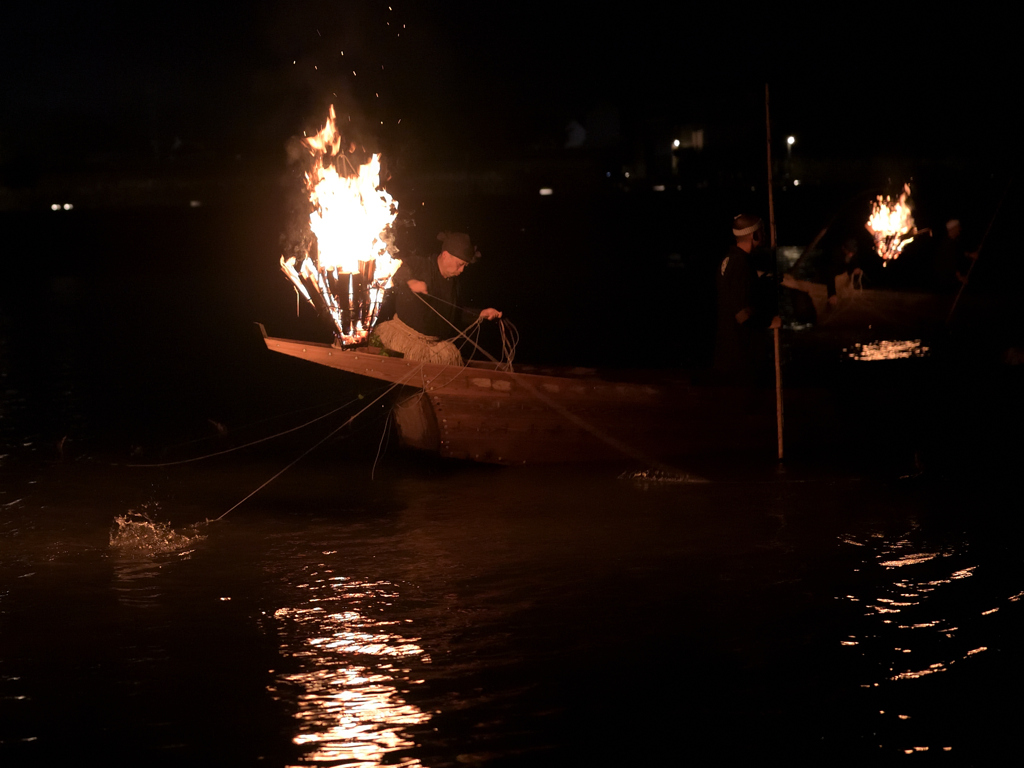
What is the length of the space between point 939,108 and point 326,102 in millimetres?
38207

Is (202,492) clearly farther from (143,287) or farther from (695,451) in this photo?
(143,287)

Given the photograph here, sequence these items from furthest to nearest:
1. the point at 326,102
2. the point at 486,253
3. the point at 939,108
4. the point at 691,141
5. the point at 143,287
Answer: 1. the point at 691,141
2. the point at 486,253
3. the point at 939,108
4. the point at 143,287
5. the point at 326,102

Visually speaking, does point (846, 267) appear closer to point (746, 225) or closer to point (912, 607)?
point (746, 225)

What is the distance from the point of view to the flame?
838 inches

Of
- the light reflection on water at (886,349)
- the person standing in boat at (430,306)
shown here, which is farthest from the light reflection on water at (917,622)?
the light reflection on water at (886,349)

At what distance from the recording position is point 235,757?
4.33 metres

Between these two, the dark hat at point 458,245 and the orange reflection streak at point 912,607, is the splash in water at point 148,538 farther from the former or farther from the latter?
the orange reflection streak at point 912,607

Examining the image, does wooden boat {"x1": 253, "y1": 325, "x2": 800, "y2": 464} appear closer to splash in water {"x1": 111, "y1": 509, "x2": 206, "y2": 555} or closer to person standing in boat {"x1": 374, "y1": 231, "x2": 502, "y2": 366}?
person standing in boat {"x1": 374, "y1": 231, "x2": 502, "y2": 366}

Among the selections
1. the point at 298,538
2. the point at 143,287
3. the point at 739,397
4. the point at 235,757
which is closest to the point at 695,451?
the point at 739,397

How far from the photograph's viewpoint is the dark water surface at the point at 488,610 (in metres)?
4.52

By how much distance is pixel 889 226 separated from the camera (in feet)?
70.7

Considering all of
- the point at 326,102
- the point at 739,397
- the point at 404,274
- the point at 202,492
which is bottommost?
the point at 202,492

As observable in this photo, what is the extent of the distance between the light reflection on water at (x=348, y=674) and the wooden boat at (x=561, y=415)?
2.62 metres

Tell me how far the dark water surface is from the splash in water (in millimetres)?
24
